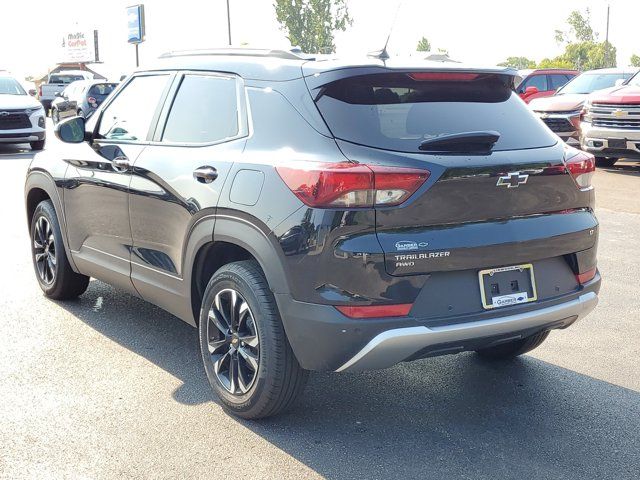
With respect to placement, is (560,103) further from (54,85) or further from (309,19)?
(309,19)

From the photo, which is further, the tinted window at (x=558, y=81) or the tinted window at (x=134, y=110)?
the tinted window at (x=558, y=81)

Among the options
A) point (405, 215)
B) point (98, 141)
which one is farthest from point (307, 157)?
point (98, 141)

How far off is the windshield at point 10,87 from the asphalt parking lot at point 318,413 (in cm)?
1483

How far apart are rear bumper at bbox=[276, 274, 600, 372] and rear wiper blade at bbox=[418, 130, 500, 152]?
721 millimetres

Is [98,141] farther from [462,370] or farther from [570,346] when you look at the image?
[570,346]

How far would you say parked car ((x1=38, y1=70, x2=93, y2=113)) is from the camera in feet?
119

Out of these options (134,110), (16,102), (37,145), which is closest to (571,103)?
(16,102)

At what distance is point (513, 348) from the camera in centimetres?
473

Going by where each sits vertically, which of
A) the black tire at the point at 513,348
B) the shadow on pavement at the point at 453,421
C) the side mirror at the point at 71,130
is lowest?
the shadow on pavement at the point at 453,421

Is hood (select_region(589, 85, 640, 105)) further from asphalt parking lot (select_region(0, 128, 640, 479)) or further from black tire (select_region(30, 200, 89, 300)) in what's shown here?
black tire (select_region(30, 200, 89, 300))

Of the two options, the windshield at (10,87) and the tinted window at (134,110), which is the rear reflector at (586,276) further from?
the windshield at (10,87)

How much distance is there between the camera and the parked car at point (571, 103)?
15727mm

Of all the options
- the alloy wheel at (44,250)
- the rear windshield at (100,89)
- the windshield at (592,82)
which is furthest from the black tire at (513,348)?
the rear windshield at (100,89)

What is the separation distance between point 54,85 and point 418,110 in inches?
1411
